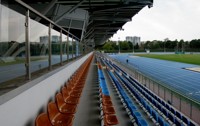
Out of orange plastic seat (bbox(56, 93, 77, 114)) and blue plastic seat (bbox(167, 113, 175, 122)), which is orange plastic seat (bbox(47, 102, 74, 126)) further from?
blue plastic seat (bbox(167, 113, 175, 122))

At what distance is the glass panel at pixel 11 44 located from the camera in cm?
259

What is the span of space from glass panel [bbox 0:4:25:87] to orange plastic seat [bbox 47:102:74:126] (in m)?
0.83

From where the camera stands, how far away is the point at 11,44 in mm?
2896

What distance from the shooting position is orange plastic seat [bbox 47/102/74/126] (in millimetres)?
3779

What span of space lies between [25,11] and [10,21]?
1.93 feet

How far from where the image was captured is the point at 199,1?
4444cm

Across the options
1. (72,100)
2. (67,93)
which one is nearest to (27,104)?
(72,100)

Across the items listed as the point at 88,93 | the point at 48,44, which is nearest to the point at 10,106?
the point at 48,44

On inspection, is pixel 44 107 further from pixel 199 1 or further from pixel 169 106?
pixel 199 1

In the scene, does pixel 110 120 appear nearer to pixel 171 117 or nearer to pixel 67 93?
pixel 67 93

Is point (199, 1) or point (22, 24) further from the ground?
point (199, 1)

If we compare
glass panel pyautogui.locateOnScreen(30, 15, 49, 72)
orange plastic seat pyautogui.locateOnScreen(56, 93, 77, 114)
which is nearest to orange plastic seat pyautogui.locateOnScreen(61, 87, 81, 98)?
orange plastic seat pyautogui.locateOnScreen(56, 93, 77, 114)

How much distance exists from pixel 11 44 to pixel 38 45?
1.34 meters

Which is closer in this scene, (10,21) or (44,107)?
(10,21)
